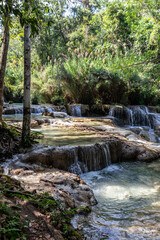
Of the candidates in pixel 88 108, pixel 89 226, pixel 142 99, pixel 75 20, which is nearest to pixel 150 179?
pixel 89 226

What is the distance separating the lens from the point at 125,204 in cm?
360

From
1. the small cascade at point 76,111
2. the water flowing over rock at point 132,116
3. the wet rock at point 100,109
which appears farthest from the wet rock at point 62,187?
the wet rock at point 100,109

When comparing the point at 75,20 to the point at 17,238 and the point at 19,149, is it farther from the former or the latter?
the point at 17,238

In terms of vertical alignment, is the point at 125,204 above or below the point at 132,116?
below

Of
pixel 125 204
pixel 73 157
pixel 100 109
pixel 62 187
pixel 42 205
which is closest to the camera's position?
pixel 42 205

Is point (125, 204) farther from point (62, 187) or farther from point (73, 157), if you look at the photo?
point (73, 157)

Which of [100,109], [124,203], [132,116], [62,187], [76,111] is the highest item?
[100,109]

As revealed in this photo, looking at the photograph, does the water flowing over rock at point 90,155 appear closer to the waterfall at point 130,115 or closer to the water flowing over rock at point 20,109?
the waterfall at point 130,115

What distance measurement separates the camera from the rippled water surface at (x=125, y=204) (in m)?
2.73

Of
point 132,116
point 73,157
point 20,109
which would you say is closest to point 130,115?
point 132,116

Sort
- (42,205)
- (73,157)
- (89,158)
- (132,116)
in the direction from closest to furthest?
(42,205) < (73,157) < (89,158) < (132,116)

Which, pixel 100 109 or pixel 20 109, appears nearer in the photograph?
pixel 20 109

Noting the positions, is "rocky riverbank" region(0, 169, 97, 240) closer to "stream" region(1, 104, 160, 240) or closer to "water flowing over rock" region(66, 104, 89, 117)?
"stream" region(1, 104, 160, 240)

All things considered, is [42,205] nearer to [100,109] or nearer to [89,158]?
[89,158]
